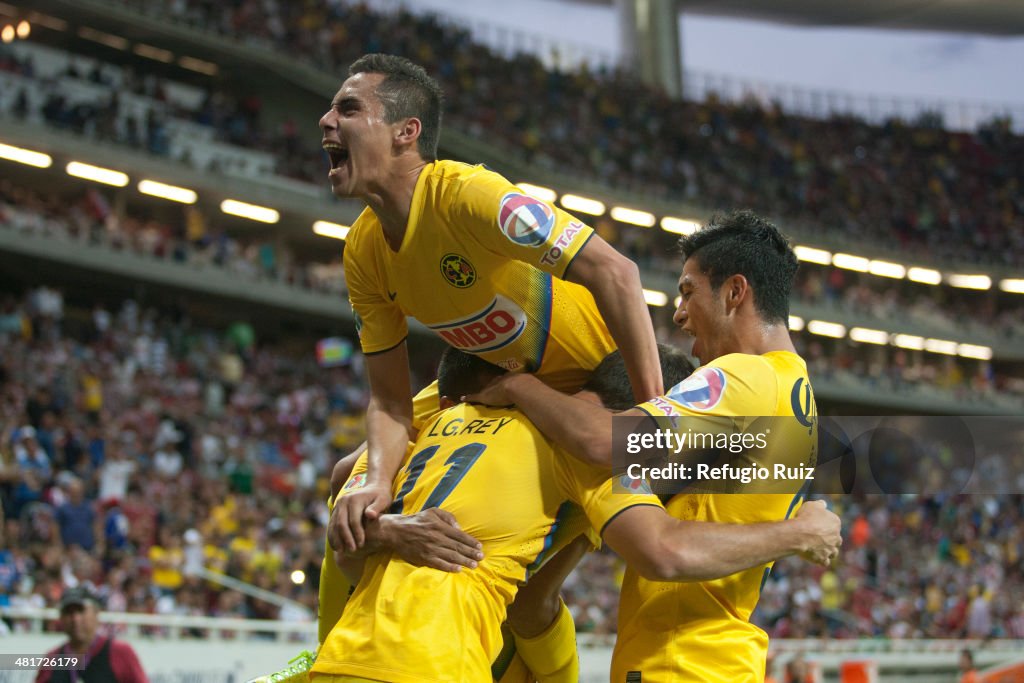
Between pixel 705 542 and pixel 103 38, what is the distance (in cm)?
3037

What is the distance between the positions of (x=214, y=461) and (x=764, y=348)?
14.9 metres

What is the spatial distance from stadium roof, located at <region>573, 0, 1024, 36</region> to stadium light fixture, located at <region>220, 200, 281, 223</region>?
2426 cm

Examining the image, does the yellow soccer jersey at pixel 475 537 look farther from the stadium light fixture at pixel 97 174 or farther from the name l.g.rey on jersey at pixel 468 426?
the stadium light fixture at pixel 97 174

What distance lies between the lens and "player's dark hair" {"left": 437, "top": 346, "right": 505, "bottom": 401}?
12.9 feet

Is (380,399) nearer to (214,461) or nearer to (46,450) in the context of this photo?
(46,450)

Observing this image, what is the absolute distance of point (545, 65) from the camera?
128 feet

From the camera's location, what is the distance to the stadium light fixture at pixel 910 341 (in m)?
39.7

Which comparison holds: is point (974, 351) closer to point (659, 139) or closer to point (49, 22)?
point (659, 139)

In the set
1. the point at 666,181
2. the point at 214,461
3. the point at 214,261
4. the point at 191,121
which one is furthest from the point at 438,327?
the point at 666,181

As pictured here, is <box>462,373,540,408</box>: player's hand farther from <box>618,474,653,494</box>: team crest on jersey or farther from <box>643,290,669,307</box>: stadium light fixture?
<box>643,290,669,307</box>: stadium light fixture

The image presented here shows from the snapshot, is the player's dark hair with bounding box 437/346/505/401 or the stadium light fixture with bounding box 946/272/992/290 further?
the stadium light fixture with bounding box 946/272/992/290

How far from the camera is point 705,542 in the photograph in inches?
123

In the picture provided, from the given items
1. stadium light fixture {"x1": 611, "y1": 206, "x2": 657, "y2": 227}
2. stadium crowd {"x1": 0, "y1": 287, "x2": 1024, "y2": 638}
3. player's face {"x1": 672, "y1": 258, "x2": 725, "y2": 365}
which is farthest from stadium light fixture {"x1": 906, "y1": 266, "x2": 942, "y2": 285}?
player's face {"x1": 672, "y1": 258, "x2": 725, "y2": 365}

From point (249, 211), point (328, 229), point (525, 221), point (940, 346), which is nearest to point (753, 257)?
point (525, 221)
